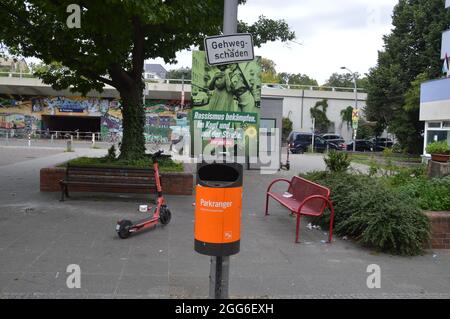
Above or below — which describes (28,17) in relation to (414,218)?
above

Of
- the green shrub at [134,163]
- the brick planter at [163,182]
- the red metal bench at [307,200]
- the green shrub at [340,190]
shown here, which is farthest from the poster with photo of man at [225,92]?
the red metal bench at [307,200]

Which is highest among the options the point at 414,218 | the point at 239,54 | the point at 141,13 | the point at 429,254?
the point at 141,13

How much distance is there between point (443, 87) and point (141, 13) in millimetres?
22629

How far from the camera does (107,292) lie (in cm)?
513

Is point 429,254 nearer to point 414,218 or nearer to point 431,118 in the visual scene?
point 414,218

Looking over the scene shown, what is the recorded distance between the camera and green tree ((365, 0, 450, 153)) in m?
36.9

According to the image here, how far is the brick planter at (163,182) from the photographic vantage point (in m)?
11.3

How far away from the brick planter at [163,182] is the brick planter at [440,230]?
222 inches

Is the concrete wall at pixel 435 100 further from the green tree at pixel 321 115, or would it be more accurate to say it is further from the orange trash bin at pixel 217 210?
the orange trash bin at pixel 217 210

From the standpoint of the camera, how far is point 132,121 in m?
13.1

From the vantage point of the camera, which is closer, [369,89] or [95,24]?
[95,24]

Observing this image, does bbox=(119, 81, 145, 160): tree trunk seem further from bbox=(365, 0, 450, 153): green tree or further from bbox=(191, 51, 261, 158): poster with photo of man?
bbox=(365, 0, 450, 153): green tree

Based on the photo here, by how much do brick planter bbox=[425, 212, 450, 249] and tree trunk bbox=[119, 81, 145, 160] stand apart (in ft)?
25.5

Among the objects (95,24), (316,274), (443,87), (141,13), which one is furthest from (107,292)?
(443,87)
